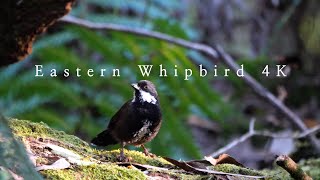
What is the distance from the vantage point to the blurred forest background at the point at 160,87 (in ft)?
19.6

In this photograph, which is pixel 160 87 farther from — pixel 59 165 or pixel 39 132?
pixel 59 165

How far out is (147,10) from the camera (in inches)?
268

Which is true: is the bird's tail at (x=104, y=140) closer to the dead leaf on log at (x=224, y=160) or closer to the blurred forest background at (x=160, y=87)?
the dead leaf on log at (x=224, y=160)

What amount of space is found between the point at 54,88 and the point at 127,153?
3071 mm

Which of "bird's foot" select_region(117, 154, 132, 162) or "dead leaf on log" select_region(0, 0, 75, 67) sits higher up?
A: "dead leaf on log" select_region(0, 0, 75, 67)

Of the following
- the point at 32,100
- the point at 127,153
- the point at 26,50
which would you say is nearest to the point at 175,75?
the point at 32,100

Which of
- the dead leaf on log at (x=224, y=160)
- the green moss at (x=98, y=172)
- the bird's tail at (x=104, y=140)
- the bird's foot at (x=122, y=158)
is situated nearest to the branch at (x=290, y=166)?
the dead leaf on log at (x=224, y=160)

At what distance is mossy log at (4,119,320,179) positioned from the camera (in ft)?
8.76

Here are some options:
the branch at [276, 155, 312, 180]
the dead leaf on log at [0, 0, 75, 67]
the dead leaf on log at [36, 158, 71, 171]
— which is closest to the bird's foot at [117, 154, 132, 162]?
the dead leaf on log at [36, 158, 71, 171]

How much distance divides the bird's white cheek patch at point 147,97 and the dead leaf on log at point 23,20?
73 cm

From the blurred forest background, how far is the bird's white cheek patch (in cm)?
156

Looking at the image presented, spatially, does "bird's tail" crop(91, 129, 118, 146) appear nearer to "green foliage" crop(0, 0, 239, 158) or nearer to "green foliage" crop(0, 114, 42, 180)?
"green foliage" crop(0, 114, 42, 180)

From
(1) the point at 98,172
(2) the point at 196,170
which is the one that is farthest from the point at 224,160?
(1) the point at 98,172

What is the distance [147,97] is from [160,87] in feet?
8.33
